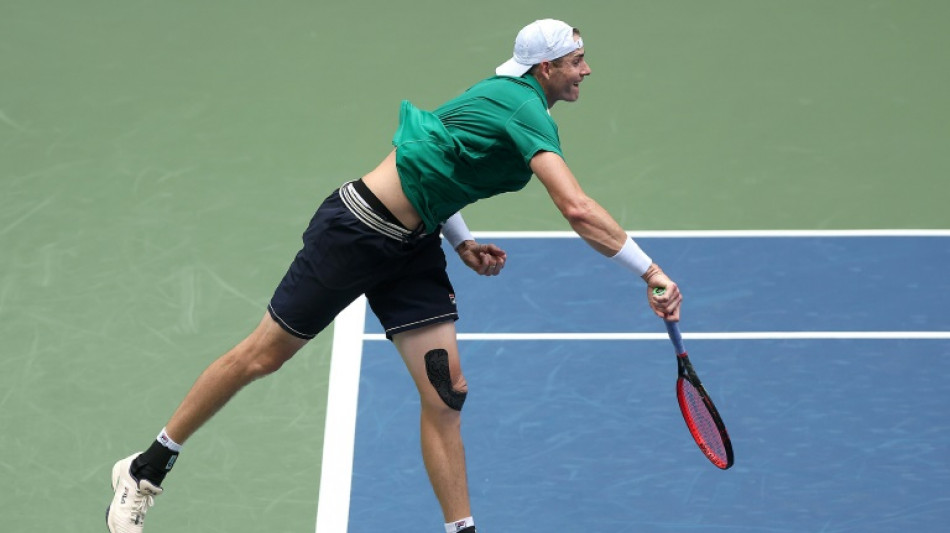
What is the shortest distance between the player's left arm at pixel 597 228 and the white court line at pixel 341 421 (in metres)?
1.82

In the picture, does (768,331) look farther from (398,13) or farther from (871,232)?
(398,13)

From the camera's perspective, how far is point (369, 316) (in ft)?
27.0

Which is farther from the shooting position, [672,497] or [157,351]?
[157,351]

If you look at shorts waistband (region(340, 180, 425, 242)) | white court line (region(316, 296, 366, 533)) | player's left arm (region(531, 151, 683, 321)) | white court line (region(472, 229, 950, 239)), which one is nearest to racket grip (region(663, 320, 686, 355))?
player's left arm (region(531, 151, 683, 321))

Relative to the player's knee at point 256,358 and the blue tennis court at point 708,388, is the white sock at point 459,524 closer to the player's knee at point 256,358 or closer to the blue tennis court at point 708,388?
the blue tennis court at point 708,388

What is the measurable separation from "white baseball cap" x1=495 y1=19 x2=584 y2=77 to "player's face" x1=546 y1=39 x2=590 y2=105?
33 mm

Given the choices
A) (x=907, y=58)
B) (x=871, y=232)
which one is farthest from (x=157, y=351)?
(x=907, y=58)

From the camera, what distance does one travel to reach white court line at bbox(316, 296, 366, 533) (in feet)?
23.2

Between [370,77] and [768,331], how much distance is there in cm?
318

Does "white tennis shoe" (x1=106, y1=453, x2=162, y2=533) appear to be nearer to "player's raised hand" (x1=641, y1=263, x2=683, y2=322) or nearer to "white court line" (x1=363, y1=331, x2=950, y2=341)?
"white court line" (x1=363, y1=331, x2=950, y2=341)

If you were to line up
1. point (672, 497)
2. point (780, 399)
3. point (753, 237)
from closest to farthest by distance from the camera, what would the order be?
1. point (672, 497)
2. point (780, 399)
3. point (753, 237)

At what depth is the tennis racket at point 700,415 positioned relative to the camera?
20.2ft

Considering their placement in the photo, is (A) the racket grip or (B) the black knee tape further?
(B) the black knee tape

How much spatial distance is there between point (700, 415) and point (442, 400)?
972 mm
